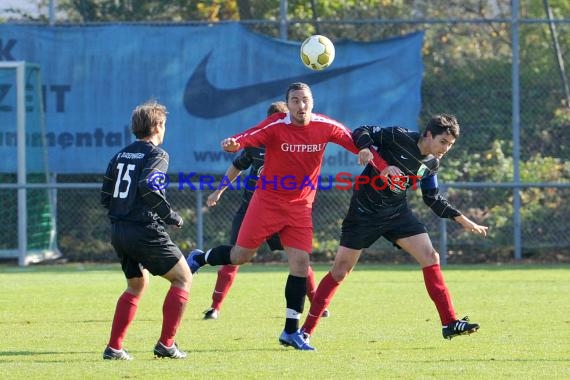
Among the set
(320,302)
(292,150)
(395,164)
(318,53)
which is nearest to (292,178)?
(292,150)

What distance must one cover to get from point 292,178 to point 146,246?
1.44 m

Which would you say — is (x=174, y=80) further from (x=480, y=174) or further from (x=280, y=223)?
(x=280, y=223)

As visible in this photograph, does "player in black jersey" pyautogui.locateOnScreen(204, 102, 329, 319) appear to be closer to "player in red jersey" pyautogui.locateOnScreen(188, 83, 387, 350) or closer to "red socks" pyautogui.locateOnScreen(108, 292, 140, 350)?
"player in red jersey" pyautogui.locateOnScreen(188, 83, 387, 350)

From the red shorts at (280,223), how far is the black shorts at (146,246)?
40.0 inches

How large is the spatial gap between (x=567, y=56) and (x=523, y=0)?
1840 millimetres

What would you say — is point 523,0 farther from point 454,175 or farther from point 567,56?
point 454,175

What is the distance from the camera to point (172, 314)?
24.4ft

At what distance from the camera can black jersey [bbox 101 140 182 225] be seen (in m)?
7.22

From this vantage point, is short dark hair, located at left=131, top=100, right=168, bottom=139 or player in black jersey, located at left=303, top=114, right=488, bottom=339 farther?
player in black jersey, located at left=303, top=114, right=488, bottom=339

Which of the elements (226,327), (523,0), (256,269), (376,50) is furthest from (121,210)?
(523,0)

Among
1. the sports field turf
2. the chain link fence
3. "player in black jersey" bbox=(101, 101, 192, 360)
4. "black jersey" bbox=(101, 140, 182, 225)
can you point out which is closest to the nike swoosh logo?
the chain link fence

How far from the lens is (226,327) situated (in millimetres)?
9336

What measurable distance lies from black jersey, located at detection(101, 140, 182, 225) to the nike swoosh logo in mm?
9428

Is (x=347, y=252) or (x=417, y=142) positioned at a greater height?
(x=417, y=142)
